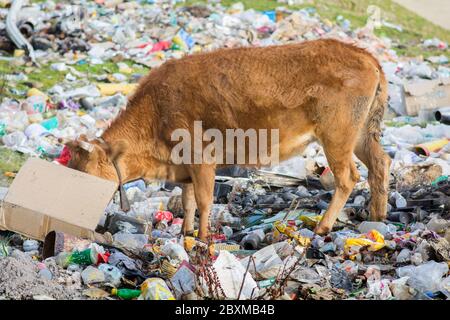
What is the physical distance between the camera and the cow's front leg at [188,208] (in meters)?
8.41

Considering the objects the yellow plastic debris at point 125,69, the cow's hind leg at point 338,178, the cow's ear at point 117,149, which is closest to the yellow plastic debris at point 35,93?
the yellow plastic debris at point 125,69

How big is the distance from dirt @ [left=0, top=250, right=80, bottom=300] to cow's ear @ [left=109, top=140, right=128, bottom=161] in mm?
1622

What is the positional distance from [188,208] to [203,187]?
1.44 feet

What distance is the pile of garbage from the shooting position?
254 inches

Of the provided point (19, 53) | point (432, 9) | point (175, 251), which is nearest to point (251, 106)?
point (175, 251)

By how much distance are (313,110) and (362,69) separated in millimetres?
629

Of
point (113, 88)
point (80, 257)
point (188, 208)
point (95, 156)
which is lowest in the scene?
point (113, 88)

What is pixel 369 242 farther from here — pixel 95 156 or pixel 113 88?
pixel 113 88

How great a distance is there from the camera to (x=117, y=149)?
8.03 metres

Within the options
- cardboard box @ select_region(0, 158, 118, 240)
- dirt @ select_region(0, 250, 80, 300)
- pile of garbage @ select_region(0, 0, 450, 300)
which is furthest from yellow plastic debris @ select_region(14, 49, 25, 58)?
dirt @ select_region(0, 250, 80, 300)

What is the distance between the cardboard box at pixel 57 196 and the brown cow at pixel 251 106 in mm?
476

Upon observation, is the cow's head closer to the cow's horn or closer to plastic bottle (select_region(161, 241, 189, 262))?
the cow's horn

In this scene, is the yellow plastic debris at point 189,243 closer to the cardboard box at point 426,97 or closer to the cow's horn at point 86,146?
the cow's horn at point 86,146

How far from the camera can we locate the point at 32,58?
621 inches
